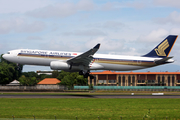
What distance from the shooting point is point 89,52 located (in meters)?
45.3

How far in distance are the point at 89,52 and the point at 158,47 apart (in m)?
17.5

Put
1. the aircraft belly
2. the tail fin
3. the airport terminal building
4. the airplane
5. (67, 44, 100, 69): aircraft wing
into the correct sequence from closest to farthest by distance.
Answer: (67, 44, 100, 69): aircraft wing < the airplane < the aircraft belly < the tail fin < the airport terminal building

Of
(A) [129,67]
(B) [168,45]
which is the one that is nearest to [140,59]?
(A) [129,67]

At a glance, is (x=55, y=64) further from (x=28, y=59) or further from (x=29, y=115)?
(x=29, y=115)

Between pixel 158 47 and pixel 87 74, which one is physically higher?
pixel 158 47

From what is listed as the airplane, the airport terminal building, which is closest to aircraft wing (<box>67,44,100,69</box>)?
the airplane

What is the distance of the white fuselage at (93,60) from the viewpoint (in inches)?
1864

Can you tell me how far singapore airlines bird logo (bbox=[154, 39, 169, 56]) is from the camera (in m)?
52.9

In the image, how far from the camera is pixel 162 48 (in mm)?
53188

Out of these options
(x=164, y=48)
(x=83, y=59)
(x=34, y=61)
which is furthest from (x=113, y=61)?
(x=34, y=61)

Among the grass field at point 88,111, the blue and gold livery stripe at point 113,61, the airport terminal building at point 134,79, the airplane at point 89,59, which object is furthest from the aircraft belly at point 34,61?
the airport terminal building at point 134,79

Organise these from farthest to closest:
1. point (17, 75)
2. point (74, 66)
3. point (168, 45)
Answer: point (17, 75)
point (168, 45)
point (74, 66)

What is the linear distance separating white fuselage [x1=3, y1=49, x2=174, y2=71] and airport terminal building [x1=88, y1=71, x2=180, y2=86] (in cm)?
8651

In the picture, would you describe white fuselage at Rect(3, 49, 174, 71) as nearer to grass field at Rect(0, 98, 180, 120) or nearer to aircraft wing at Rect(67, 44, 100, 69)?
aircraft wing at Rect(67, 44, 100, 69)
